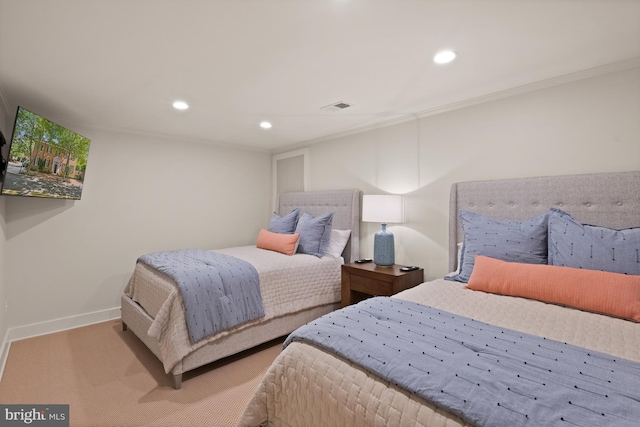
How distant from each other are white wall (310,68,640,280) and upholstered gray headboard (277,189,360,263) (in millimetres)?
131

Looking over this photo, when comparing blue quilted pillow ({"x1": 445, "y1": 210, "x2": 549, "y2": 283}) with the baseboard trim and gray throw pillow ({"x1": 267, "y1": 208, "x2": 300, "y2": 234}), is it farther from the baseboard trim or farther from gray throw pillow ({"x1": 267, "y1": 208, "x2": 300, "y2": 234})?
the baseboard trim

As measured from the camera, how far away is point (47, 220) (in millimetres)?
3197

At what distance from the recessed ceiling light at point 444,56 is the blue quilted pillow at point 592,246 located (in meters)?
1.23

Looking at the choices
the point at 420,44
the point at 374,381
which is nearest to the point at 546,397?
the point at 374,381

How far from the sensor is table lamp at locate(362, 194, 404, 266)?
300 cm

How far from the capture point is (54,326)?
324cm

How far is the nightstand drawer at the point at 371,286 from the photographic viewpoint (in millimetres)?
2756

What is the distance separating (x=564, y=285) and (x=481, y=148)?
1.40 meters

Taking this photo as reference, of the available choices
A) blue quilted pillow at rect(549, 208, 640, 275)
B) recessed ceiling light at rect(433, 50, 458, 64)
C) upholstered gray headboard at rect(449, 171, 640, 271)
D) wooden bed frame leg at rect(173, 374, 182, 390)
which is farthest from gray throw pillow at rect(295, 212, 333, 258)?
blue quilted pillow at rect(549, 208, 640, 275)

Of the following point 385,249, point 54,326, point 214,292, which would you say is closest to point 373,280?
point 385,249

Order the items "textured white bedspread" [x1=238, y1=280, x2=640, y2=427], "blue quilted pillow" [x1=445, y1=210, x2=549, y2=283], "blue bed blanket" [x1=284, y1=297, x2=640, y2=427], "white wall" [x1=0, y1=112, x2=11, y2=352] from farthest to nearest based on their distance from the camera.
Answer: "white wall" [x1=0, y1=112, x2=11, y2=352] → "blue quilted pillow" [x1=445, y1=210, x2=549, y2=283] → "textured white bedspread" [x1=238, y1=280, x2=640, y2=427] → "blue bed blanket" [x1=284, y1=297, x2=640, y2=427]

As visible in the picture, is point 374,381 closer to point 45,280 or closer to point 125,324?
point 125,324

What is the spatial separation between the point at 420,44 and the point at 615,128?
1491mm

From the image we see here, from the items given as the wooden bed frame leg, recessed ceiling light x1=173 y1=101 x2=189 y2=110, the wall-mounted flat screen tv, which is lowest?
the wooden bed frame leg
